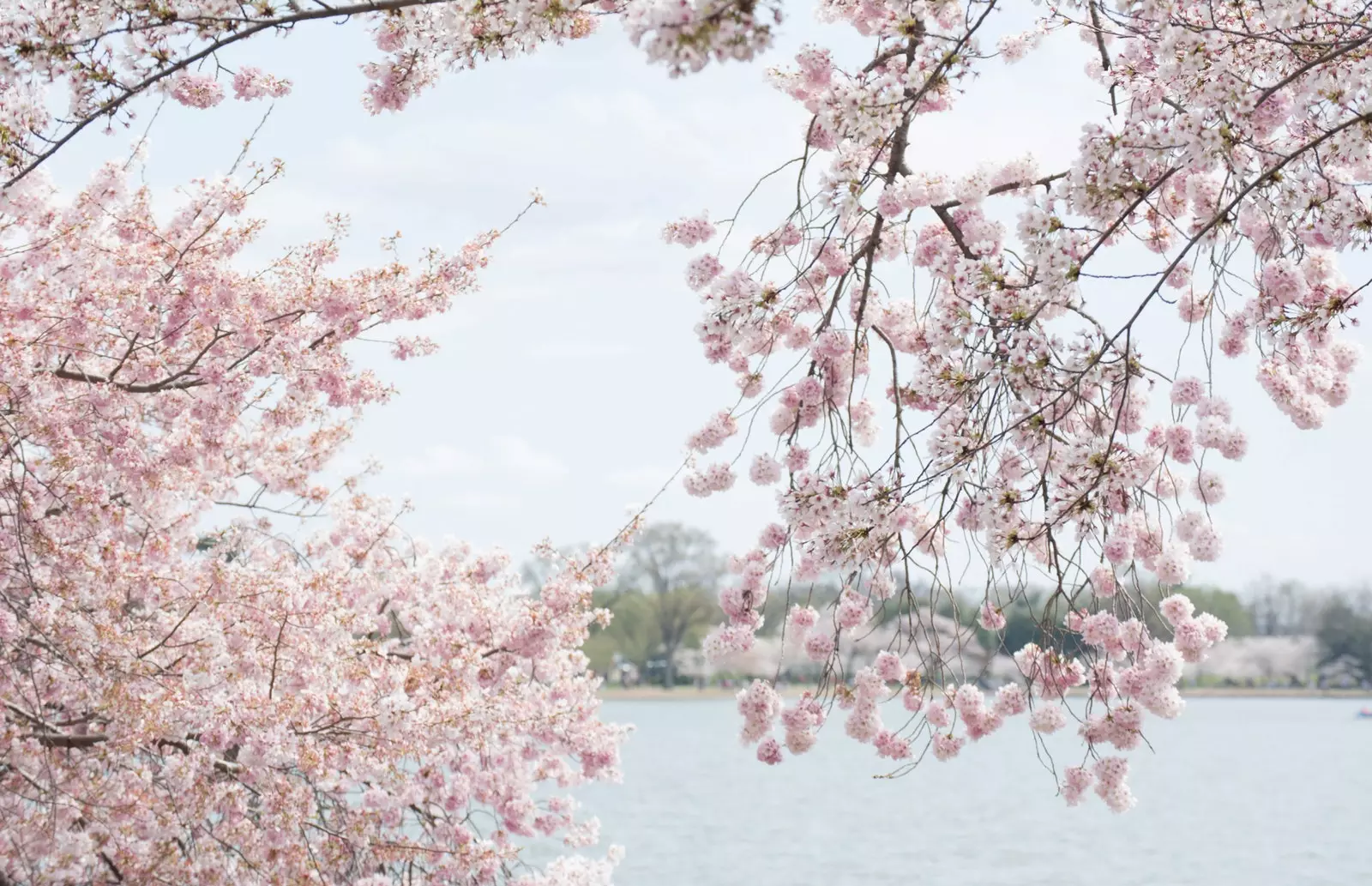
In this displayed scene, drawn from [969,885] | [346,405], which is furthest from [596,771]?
[969,885]

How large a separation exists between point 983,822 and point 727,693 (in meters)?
37.8

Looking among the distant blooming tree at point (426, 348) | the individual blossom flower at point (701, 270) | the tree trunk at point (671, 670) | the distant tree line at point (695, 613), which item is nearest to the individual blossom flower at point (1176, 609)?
the distant blooming tree at point (426, 348)

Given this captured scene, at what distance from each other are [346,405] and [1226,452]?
3.57m

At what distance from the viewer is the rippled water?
1897 cm

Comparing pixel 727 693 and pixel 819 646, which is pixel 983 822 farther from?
pixel 727 693

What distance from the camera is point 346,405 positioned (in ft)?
19.1

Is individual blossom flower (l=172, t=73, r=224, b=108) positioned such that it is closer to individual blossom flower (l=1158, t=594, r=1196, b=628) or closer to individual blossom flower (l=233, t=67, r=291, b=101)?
individual blossom flower (l=233, t=67, r=291, b=101)

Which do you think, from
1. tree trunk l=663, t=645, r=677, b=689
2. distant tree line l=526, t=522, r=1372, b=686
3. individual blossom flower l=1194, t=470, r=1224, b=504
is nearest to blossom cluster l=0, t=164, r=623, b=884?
individual blossom flower l=1194, t=470, r=1224, b=504

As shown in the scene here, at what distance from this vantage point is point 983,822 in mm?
24328

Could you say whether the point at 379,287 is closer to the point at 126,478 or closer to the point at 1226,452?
the point at 126,478

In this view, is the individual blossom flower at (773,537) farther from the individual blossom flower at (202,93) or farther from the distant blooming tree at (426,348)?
the individual blossom flower at (202,93)

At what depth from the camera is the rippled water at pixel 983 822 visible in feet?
62.2

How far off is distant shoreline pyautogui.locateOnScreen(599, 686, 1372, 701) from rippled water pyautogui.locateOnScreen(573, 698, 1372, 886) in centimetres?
1485

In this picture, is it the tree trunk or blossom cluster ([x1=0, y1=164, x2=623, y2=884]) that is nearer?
blossom cluster ([x1=0, y1=164, x2=623, y2=884])
